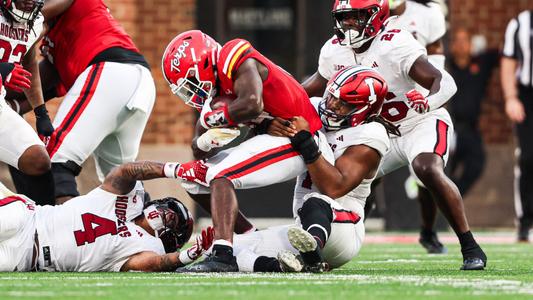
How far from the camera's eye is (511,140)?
1499 centimetres

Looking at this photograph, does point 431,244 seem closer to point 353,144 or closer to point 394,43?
point 394,43

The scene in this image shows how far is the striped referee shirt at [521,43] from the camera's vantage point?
12.1 m

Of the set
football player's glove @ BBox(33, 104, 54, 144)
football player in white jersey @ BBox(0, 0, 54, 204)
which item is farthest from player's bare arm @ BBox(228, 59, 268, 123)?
football player's glove @ BBox(33, 104, 54, 144)

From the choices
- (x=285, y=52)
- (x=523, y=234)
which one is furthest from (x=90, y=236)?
(x=285, y=52)

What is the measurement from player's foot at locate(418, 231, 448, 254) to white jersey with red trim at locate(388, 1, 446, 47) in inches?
52.5

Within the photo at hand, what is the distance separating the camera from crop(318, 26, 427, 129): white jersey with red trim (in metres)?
7.91

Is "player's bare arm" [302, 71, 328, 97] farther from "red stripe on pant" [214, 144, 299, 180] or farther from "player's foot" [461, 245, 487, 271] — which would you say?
"player's foot" [461, 245, 487, 271]

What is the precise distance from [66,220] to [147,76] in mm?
1690

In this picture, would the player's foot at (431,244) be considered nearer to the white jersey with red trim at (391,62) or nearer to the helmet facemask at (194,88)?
the white jersey with red trim at (391,62)

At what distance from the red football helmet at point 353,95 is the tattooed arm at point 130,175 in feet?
3.33

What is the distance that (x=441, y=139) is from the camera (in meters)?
7.86

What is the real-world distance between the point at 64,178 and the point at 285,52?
6.66 meters

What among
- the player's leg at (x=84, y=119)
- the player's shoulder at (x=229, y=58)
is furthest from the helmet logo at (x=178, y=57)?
the player's leg at (x=84, y=119)

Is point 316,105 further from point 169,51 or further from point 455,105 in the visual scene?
point 455,105
